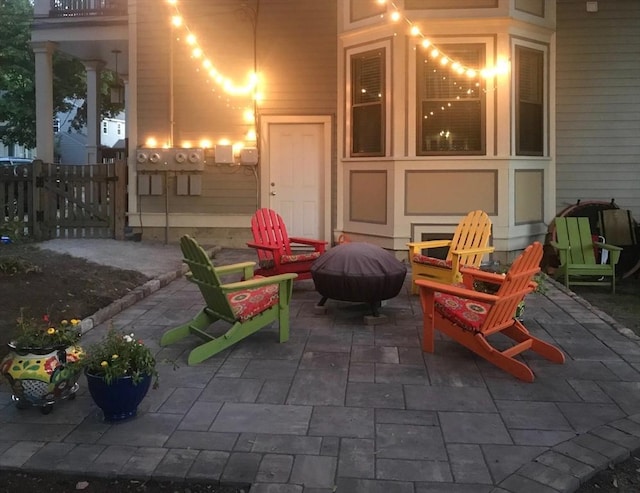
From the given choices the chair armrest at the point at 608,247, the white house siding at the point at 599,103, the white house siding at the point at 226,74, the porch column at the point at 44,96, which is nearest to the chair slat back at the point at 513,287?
the chair armrest at the point at 608,247

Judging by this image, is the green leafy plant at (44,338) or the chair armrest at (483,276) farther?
the chair armrest at (483,276)

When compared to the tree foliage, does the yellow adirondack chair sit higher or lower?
lower

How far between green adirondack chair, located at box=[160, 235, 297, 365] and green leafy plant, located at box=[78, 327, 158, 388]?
98 centimetres

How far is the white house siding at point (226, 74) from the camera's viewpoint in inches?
388

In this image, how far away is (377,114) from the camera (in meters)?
8.93

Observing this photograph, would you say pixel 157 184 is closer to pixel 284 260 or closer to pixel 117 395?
pixel 284 260

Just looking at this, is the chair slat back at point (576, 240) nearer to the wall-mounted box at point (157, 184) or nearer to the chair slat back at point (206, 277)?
the chair slat back at point (206, 277)

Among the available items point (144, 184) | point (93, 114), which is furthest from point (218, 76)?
point (93, 114)

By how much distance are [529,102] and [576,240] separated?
2063 mm

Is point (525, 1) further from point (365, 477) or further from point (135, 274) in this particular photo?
point (365, 477)

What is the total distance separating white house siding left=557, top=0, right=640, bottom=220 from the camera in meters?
9.61

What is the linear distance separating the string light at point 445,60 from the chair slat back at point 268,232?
128 inches

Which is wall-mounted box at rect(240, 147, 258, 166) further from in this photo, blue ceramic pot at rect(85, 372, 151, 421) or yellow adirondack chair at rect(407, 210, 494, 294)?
blue ceramic pot at rect(85, 372, 151, 421)

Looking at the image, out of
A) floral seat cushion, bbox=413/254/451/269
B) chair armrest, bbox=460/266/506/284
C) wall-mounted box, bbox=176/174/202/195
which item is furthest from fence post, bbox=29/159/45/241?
chair armrest, bbox=460/266/506/284
